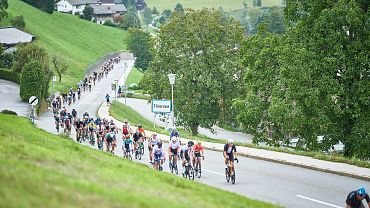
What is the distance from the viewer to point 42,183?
38.9ft

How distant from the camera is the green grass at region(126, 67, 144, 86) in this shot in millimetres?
109938

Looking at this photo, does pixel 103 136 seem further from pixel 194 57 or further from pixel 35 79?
pixel 35 79

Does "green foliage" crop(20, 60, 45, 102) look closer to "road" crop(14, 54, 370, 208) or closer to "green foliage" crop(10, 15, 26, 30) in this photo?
"road" crop(14, 54, 370, 208)

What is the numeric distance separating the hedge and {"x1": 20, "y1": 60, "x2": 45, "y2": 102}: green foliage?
12466 millimetres

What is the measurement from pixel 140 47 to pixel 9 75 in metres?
47.1

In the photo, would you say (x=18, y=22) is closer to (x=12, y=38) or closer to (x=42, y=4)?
(x=12, y=38)

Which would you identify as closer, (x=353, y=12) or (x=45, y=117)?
(x=353, y=12)

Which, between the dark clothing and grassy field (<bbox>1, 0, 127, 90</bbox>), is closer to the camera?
the dark clothing

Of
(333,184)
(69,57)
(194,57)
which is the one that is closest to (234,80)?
(194,57)

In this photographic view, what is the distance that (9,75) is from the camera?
7800 cm

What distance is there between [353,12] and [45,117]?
3522 cm

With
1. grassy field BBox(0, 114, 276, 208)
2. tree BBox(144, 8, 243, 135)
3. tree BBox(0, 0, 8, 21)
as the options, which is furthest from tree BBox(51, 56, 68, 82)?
grassy field BBox(0, 114, 276, 208)

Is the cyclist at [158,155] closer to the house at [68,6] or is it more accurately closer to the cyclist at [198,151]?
the cyclist at [198,151]

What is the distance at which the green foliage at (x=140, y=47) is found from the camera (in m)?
123
